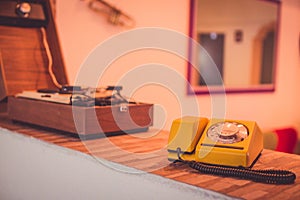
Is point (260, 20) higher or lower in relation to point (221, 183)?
higher

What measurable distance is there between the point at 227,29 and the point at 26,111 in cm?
208

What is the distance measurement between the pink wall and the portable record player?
223mm

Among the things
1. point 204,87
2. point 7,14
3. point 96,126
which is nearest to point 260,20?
point 204,87

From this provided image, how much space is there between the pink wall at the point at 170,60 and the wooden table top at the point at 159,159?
709mm

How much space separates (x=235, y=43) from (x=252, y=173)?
2407 millimetres

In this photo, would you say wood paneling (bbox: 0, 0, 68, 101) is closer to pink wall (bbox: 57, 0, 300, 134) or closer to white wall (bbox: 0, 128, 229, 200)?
pink wall (bbox: 57, 0, 300, 134)

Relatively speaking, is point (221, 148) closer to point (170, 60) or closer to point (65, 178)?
point (65, 178)

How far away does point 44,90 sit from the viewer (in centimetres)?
139

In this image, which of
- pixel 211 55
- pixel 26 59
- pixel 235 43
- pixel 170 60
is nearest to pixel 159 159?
pixel 26 59

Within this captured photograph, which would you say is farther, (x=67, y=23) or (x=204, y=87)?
(x=204, y=87)

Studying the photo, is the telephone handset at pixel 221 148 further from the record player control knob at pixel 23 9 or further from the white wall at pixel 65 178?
the record player control knob at pixel 23 9

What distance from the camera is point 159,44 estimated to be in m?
2.33

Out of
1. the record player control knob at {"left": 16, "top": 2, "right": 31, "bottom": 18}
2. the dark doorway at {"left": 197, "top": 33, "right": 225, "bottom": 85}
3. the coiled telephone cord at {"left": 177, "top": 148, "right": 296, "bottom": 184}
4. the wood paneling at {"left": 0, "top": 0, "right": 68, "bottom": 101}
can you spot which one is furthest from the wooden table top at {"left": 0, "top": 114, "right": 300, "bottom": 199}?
the dark doorway at {"left": 197, "top": 33, "right": 225, "bottom": 85}

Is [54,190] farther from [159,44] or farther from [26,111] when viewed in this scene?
[159,44]
